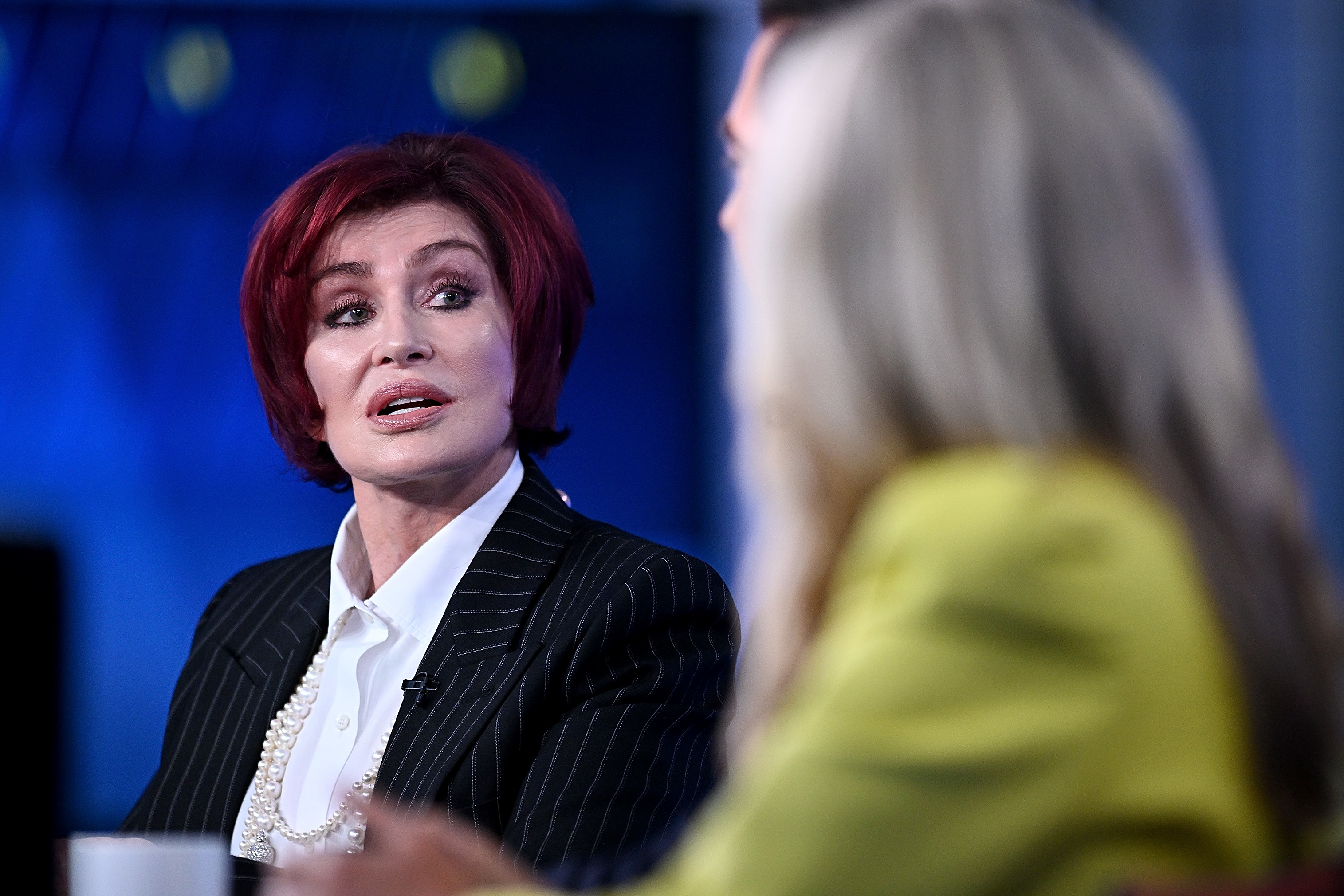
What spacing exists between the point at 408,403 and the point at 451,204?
1.03ft

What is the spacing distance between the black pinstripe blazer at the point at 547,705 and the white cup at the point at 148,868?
1.76ft

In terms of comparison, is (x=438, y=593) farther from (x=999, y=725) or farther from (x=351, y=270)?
(x=999, y=725)

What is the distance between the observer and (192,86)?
14.9ft

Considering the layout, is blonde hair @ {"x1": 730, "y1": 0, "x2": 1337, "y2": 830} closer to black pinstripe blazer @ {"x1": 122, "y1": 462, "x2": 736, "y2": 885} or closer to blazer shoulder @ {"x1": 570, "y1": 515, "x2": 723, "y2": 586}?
black pinstripe blazer @ {"x1": 122, "y1": 462, "x2": 736, "y2": 885}

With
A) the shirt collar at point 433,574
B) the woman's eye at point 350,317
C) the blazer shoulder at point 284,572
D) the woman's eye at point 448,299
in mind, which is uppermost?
the woman's eye at point 448,299

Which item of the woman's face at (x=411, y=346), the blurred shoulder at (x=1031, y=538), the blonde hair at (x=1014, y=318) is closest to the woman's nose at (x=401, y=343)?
the woman's face at (x=411, y=346)

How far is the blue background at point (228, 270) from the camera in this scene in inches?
175

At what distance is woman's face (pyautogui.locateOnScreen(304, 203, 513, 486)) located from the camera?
199 centimetres

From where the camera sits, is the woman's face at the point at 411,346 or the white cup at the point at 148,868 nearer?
the white cup at the point at 148,868

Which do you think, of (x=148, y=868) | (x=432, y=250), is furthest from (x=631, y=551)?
(x=148, y=868)

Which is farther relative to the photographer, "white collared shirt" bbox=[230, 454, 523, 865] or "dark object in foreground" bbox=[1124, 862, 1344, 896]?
"white collared shirt" bbox=[230, 454, 523, 865]

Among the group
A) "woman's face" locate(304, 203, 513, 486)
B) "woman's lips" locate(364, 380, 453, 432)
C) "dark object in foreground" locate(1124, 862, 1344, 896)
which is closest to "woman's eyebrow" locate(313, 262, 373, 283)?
"woman's face" locate(304, 203, 513, 486)

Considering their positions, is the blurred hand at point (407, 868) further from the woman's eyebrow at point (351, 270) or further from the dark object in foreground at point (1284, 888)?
the woman's eyebrow at point (351, 270)

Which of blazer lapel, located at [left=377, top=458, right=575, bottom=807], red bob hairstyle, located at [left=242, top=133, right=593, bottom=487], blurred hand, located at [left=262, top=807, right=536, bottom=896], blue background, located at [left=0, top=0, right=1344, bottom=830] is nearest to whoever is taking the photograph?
blurred hand, located at [left=262, top=807, right=536, bottom=896]
